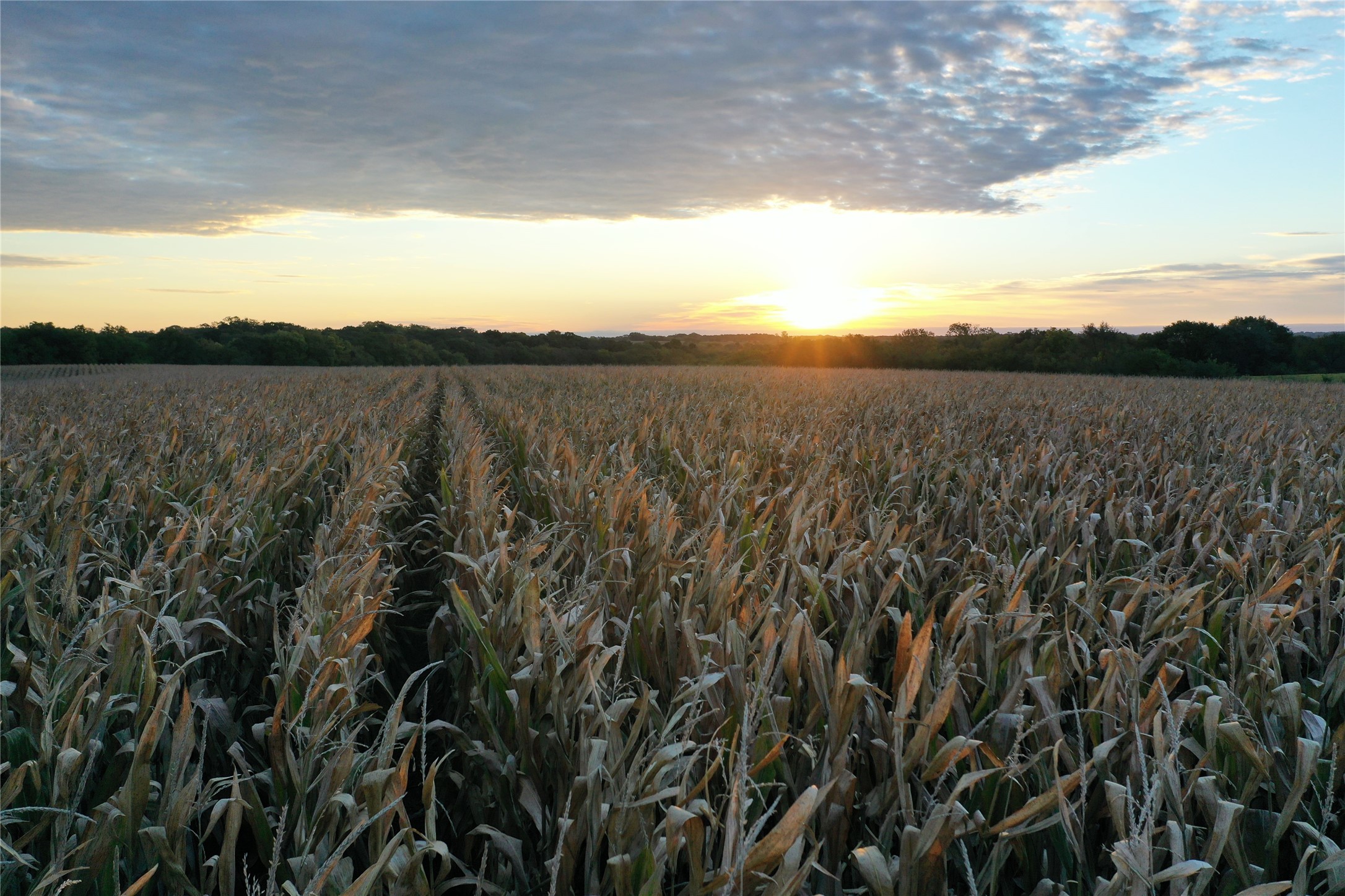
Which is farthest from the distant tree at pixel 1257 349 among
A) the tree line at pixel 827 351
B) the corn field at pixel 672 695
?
the corn field at pixel 672 695

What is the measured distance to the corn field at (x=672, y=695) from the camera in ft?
3.94

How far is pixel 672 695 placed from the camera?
1.82 meters

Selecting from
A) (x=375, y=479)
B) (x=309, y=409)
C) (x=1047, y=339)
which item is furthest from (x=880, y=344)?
(x=375, y=479)

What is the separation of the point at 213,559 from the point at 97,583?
57cm

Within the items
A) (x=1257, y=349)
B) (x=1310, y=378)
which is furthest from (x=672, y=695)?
(x=1257, y=349)

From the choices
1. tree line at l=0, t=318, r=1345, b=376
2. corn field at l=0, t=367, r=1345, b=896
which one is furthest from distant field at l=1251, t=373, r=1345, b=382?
corn field at l=0, t=367, r=1345, b=896

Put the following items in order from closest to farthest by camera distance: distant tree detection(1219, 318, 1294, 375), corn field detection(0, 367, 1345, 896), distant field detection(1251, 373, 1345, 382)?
corn field detection(0, 367, 1345, 896) → distant field detection(1251, 373, 1345, 382) → distant tree detection(1219, 318, 1294, 375)

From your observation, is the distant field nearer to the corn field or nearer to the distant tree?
the distant tree

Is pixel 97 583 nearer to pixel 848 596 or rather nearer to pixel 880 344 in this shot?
pixel 848 596

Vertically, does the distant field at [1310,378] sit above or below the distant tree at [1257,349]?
below

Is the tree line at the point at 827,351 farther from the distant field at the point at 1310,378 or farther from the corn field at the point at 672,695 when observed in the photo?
the corn field at the point at 672,695

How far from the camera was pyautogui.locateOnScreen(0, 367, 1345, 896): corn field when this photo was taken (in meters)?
1.20

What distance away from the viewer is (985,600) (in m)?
2.32

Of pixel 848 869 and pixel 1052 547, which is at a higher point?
pixel 1052 547
